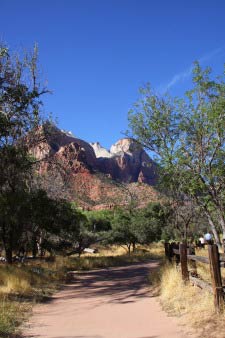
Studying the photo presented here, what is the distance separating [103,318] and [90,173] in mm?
88783

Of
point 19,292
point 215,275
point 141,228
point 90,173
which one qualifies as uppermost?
point 90,173

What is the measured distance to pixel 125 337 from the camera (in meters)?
6.64

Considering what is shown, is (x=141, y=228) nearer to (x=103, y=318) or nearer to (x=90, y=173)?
(x=103, y=318)

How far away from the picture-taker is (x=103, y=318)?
28.2 feet

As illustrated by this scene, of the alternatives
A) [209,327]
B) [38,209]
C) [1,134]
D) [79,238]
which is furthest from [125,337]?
[79,238]

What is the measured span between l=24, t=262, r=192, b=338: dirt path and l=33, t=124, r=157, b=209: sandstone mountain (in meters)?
5.73

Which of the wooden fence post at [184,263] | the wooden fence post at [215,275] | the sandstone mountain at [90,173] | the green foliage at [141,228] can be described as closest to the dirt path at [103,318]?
the wooden fence post at [215,275]

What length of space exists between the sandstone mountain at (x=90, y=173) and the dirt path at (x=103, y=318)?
18.8 ft

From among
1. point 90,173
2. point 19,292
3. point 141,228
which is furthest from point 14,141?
point 90,173

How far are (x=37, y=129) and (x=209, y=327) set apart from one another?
43.9 ft

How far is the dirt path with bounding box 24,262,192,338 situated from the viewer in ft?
23.0

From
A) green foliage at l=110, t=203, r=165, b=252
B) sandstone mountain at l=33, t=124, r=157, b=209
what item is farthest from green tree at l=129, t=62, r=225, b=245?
green foliage at l=110, t=203, r=165, b=252

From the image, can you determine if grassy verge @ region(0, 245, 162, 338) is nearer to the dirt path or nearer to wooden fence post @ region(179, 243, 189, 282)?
the dirt path

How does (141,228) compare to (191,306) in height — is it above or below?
above
